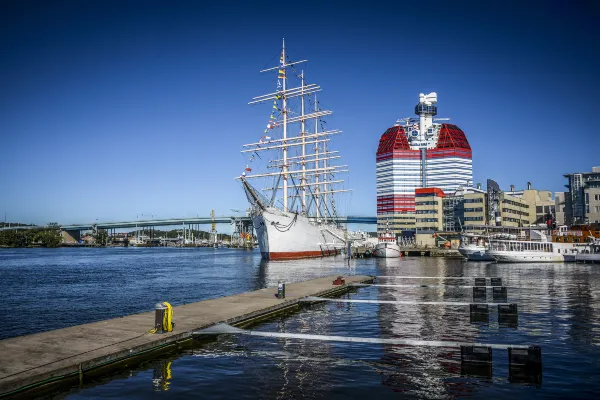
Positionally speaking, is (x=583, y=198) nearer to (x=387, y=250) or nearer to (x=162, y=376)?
(x=387, y=250)

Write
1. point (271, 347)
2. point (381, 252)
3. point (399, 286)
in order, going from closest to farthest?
point (271, 347) → point (399, 286) → point (381, 252)

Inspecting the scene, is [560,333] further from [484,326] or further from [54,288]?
[54,288]

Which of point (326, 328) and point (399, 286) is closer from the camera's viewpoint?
point (326, 328)

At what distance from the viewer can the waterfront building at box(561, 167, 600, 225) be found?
11400cm

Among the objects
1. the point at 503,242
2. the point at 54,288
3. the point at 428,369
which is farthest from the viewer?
the point at 503,242

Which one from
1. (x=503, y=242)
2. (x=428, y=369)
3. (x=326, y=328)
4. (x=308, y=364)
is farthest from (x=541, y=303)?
(x=503, y=242)

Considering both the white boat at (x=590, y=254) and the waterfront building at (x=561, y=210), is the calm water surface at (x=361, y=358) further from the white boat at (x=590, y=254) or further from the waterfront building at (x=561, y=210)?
the waterfront building at (x=561, y=210)

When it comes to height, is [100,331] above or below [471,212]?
below

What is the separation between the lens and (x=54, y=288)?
42.5 m

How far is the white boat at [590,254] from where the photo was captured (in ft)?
260

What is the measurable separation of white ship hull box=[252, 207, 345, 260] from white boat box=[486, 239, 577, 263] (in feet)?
113

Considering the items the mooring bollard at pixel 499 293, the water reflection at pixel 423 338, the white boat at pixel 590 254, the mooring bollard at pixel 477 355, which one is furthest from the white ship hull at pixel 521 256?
Answer: the mooring bollard at pixel 477 355

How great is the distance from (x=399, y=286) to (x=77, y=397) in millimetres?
31247

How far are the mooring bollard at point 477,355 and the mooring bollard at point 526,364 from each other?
2.24ft
